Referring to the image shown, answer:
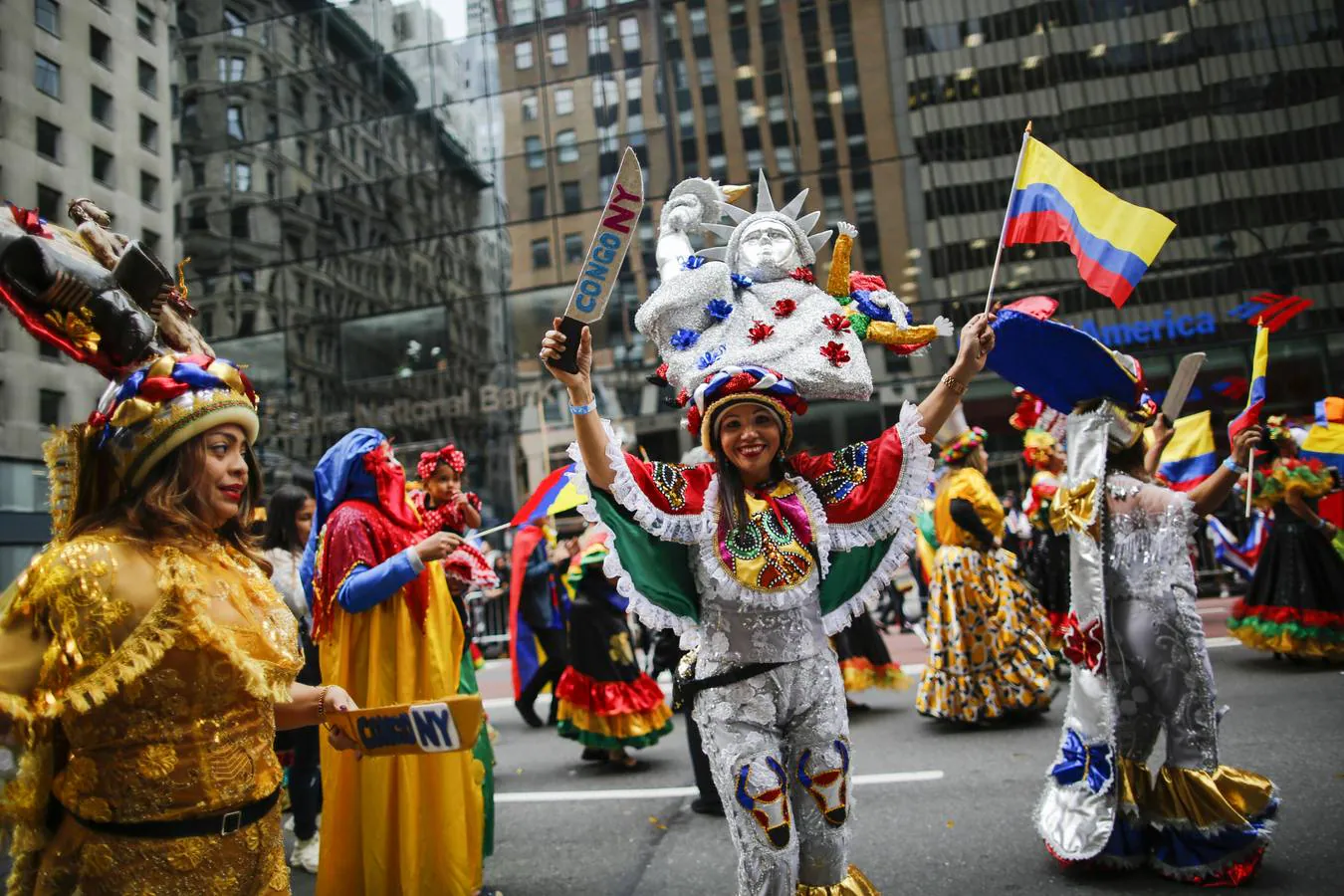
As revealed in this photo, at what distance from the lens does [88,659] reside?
1.92m

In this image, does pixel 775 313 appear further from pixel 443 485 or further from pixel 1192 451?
pixel 1192 451

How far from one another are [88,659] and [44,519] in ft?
61.0

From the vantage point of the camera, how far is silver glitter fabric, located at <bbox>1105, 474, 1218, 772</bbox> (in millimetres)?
Result: 3729

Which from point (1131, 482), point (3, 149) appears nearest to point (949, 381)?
point (1131, 482)

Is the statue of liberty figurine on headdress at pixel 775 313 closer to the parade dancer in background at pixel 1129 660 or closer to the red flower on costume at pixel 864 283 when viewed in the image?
the red flower on costume at pixel 864 283

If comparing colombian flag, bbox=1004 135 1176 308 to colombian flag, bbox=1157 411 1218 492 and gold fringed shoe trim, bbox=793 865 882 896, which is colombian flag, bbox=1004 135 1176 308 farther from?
colombian flag, bbox=1157 411 1218 492

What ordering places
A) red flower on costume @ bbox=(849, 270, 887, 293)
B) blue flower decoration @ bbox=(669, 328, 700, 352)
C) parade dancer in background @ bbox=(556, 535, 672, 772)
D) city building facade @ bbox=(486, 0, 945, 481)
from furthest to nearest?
1. city building facade @ bbox=(486, 0, 945, 481)
2. parade dancer in background @ bbox=(556, 535, 672, 772)
3. red flower on costume @ bbox=(849, 270, 887, 293)
4. blue flower decoration @ bbox=(669, 328, 700, 352)

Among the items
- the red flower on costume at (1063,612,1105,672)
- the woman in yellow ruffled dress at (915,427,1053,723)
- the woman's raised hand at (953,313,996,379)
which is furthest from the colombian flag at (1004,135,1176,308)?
the woman in yellow ruffled dress at (915,427,1053,723)

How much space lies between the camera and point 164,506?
2129 millimetres

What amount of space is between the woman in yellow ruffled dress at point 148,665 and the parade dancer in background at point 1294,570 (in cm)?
801

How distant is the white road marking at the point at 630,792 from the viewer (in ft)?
18.2

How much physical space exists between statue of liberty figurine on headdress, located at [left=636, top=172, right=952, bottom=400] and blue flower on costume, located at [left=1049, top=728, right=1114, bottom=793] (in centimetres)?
184

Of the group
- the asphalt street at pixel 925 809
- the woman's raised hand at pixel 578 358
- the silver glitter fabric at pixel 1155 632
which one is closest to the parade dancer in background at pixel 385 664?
the asphalt street at pixel 925 809

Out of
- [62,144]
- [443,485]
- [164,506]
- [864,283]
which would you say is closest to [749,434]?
[864,283]
